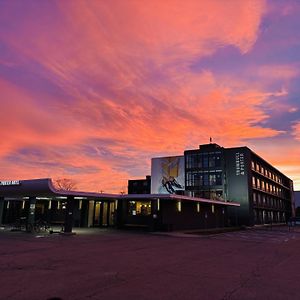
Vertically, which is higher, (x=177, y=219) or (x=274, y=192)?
(x=274, y=192)

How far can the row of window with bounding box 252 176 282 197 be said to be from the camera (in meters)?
78.6

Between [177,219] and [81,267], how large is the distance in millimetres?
27484

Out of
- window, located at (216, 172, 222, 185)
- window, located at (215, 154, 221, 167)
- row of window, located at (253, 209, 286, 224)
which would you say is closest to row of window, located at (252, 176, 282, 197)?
Result: row of window, located at (253, 209, 286, 224)

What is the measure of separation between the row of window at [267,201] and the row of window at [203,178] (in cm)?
949

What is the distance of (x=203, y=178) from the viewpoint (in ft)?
261

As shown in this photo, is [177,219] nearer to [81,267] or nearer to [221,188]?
[81,267]

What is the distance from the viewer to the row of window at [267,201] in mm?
77887

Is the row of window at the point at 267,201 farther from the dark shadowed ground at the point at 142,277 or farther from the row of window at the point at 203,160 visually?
the dark shadowed ground at the point at 142,277

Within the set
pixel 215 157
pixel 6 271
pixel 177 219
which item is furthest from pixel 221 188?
pixel 6 271

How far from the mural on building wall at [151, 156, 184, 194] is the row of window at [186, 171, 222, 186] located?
8.42 m

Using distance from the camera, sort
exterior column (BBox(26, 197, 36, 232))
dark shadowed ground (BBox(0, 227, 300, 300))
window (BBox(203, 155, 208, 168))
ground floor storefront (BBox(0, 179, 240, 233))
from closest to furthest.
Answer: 1. dark shadowed ground (BBox(0, 227, 300, 300))
2. ground floor storefront (BBox(0, 179, 240, 233))
3. exterior column (BBox(26, 197, 36, 232))
4. window (BBox(203, 155, 208, 168))

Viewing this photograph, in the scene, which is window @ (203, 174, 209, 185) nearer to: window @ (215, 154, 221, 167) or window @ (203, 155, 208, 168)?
window @ (203, 155, 208, 168)

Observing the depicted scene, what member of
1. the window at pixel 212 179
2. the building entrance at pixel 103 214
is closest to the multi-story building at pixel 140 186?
the window at pixel 212 179

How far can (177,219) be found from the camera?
38781 mm
